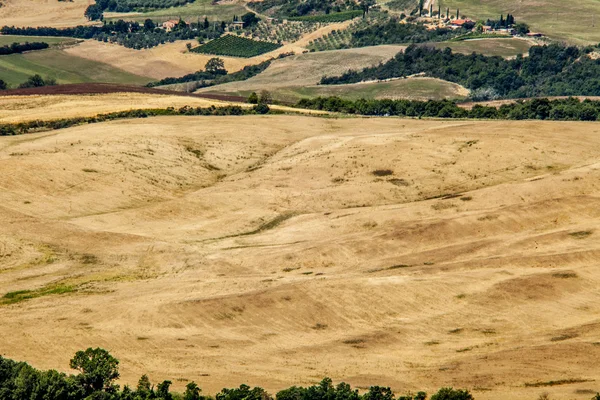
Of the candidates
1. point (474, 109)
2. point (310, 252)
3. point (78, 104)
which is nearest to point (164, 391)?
point (310, 252)

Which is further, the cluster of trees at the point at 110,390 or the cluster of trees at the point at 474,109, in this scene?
the cluster of trees at the point at 474,109

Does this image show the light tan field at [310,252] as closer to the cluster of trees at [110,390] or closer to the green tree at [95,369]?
the green tree at [95,369]

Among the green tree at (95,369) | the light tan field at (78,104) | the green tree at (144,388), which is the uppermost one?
the green tree at (95,369)

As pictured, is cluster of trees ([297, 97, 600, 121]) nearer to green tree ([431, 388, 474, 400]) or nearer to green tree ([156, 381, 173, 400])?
green tree ([431, 388, 474, 400])

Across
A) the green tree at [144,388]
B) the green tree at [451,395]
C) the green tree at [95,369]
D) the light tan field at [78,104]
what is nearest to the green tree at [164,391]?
the green tree at [144,388]

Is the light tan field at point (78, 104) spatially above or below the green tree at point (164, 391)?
below

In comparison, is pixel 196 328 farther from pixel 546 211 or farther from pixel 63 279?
pixel 546 211

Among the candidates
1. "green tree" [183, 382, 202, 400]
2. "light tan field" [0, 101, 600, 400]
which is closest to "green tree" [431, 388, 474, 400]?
"light tan field" [0, 101, 600, 400]
